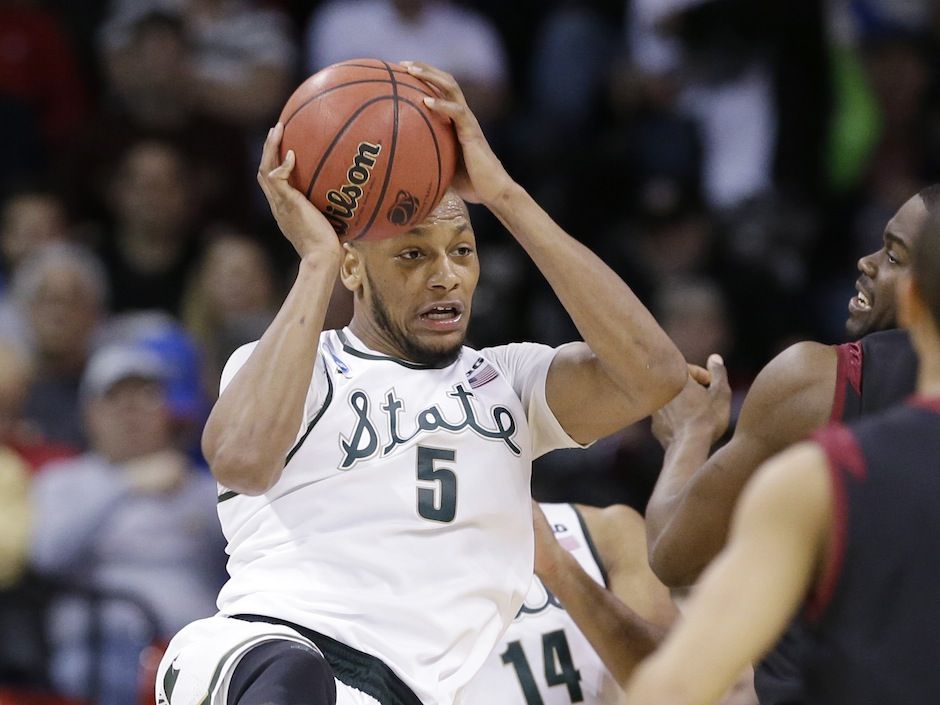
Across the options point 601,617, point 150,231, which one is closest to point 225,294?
point 150,231

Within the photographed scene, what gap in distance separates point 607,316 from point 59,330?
195 inches

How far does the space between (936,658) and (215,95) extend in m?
7.80

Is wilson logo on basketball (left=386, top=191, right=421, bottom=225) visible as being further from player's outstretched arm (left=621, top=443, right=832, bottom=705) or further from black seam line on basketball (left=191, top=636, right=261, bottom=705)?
player's outstretched arm (left=621, top=443, right=832, bottom=705)

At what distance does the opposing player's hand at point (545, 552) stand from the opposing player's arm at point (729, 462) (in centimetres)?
28

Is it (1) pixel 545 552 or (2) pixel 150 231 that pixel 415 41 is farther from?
(1) pixel 545 552

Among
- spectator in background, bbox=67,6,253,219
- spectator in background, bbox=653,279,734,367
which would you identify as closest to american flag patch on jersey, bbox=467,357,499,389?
spectator in background, bbox=653,279,734,367

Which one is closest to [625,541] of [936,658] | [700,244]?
[936,658]

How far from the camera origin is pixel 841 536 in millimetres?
2721

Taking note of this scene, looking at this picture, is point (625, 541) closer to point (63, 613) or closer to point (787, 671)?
point (787, 671)

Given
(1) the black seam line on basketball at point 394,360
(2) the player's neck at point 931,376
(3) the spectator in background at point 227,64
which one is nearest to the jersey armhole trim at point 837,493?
(2) the player's neck at point 931,376

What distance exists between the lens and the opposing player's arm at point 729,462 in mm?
3990

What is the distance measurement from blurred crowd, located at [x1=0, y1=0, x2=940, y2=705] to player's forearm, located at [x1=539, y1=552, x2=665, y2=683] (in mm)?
3155

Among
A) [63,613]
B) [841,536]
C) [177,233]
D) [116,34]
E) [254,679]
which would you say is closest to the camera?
[841,536]

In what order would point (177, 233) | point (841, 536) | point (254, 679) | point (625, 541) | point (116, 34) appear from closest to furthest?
point (841, 536)
point (254, 679)
point (625, 541)
point (177, 233)
point (116, 34)
